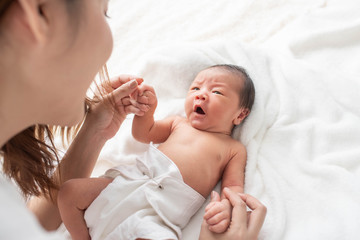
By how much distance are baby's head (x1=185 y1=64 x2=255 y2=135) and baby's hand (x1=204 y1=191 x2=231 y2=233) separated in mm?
394

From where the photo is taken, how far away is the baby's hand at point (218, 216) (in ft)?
3.44

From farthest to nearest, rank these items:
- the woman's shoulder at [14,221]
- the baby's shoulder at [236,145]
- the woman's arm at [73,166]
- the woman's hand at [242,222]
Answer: the baby's shoulder at [236,145], the woman's arm at [73,166], the woman's hand at [242,222], the woman's shoulder at [14,221]

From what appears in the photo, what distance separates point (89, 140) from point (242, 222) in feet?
1.90

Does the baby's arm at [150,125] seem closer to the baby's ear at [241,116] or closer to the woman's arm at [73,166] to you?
the woman's arm at [73,166]

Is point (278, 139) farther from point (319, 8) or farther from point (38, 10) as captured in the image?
point (38, 10)

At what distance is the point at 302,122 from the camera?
1431mm

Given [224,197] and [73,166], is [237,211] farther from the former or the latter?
[73,166]

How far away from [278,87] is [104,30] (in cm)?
95

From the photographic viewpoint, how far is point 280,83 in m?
1.52

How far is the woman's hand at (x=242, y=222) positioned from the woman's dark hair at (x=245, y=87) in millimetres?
437

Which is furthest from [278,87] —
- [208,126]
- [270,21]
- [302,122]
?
[270,21]

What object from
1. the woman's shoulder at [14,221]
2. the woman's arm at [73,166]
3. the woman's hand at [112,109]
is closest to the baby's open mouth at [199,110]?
the woman's hand at [112,109]

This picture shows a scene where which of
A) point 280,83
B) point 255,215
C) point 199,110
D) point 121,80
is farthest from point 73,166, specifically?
point 280,83

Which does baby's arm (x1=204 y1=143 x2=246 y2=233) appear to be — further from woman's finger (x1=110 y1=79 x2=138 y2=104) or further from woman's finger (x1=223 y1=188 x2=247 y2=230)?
woman's finger (x1=110 y1=79 x2=138 y2=104)
